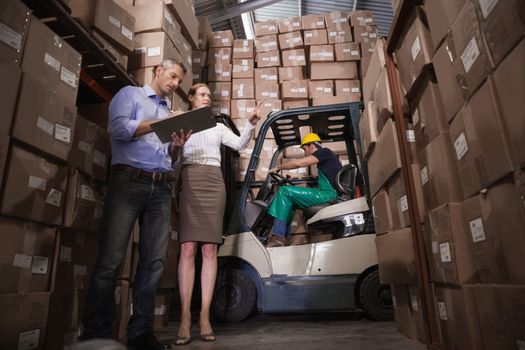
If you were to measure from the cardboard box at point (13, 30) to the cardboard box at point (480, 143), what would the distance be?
5.97 ft

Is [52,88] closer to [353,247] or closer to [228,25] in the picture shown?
[353,247]

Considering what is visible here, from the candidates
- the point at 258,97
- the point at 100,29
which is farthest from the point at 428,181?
the point at 258,97

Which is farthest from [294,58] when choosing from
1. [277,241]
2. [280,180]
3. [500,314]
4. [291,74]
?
[500,314]

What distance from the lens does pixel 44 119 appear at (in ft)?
5.70

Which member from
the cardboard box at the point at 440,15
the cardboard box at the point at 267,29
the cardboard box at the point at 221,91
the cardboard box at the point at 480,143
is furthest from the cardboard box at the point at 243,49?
the cardboard box at the point at 480,143

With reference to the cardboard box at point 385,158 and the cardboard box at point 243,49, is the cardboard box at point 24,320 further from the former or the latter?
the cardboard box at point 243,49

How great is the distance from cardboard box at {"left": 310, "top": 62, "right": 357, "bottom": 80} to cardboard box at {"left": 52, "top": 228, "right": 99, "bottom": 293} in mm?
3974

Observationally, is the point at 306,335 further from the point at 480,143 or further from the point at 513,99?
the point at 513,99

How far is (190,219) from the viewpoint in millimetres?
2357

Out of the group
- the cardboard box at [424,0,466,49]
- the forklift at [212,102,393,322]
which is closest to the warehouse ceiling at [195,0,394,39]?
the forklift at [212,102,393,322]

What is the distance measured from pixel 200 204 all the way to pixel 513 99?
1804 mm

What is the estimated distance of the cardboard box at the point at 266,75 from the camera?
537 cm

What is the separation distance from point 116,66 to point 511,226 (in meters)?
2.35

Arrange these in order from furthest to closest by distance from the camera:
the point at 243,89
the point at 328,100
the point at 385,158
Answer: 1. the point at 243,89
2. the point at 328,100
3. the point at 385,158
